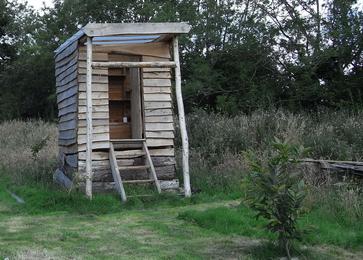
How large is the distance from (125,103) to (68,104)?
1599 mm

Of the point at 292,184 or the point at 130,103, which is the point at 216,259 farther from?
the point at 130,103

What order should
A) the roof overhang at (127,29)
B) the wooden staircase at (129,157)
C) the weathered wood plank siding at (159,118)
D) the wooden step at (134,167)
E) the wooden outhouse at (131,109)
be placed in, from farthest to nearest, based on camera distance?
the weathered wood plank siding at (159,118) → the wooden step at (134,167) → the wooden staircase at (129,157) → the wooden outhouse at (131,109) → the roof overhang at (127,29)

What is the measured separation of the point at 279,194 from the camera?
5637 mm

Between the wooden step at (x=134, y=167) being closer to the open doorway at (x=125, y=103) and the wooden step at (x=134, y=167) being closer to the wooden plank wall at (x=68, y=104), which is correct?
the wooden plank wall at (x=68, y=104)

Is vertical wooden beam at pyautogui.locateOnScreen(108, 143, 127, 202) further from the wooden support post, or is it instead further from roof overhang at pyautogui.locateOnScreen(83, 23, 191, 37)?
roof overhang at pyautogui.locateOnScreen(83, 23, 191, 37)

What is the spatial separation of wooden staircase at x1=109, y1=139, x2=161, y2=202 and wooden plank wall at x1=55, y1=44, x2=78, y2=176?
2.92 ft

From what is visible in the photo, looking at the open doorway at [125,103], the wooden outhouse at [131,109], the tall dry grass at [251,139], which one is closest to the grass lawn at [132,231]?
the wooden outhouse at [131,109]

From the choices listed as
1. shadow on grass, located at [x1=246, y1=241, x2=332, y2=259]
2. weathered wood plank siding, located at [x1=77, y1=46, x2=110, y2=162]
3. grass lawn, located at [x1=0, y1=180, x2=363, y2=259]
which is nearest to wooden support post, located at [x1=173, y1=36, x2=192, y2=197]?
grass lawn, located at [x1=0, y1=180, x2=363, y2=259]

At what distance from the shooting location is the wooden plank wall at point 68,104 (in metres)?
11.3

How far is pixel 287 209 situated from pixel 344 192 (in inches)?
99.8

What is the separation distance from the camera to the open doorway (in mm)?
12070

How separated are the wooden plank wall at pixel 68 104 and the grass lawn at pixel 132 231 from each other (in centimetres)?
153

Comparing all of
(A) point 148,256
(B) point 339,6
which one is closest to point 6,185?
(A) point 148,256

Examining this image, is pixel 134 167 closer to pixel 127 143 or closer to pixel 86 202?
pixel 127 143
